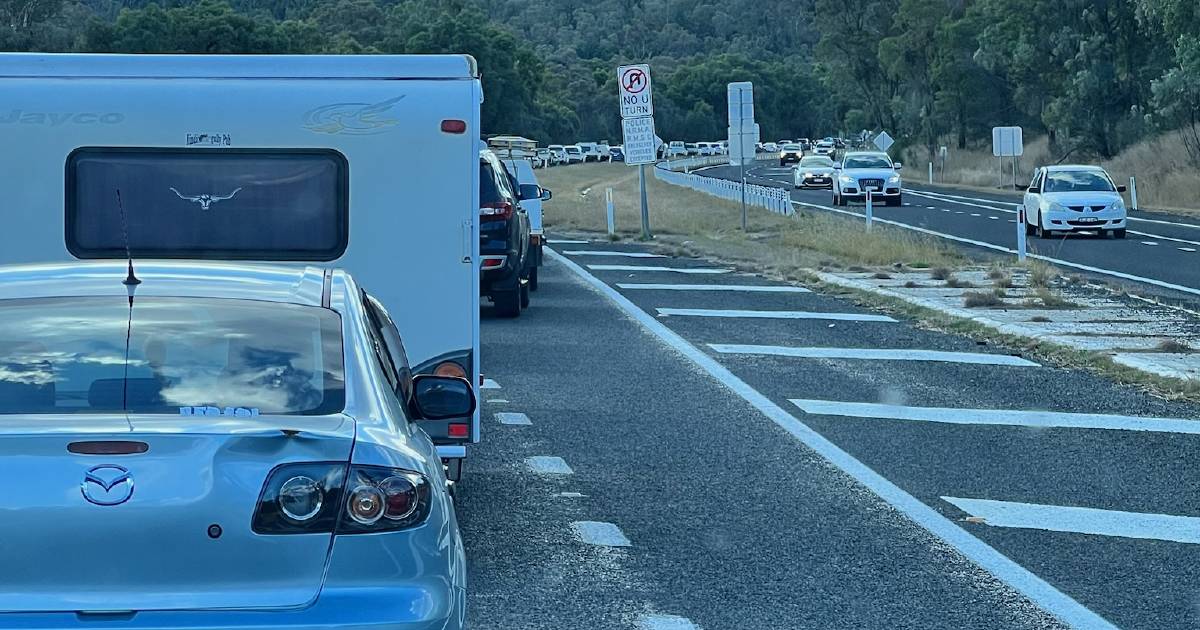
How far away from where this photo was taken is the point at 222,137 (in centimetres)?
860

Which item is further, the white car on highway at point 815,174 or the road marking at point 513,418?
the white car on highway at point 815,174

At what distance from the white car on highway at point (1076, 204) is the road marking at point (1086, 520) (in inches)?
987

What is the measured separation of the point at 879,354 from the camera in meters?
14.6

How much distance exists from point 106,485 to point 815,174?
62.2 metres

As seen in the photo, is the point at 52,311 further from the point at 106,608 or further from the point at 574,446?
the point at 574,446

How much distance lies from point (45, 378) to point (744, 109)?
31.2m

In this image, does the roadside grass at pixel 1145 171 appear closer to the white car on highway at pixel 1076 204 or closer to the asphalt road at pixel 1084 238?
the asphalt road at pixel 1084 238

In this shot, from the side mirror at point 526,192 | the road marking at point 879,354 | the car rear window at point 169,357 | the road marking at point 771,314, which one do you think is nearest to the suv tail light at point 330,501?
the car rear window at point 169,357

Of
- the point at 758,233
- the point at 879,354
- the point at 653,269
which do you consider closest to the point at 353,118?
the point at 879,354

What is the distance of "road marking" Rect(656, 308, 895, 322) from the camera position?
58.3ft

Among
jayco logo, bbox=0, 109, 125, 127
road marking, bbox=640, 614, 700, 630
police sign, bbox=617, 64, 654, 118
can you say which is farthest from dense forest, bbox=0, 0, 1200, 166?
road marking, bbox=640, 614, 700, 630

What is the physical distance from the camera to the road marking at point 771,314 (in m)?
17.8

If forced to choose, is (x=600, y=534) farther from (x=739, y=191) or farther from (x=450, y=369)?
(x=739, y=191)

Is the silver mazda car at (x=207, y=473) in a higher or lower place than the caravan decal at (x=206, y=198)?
lower
